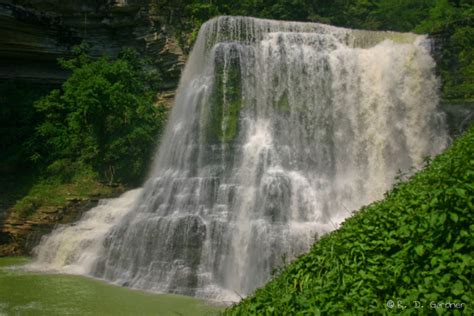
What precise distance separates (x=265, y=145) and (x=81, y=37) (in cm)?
1243

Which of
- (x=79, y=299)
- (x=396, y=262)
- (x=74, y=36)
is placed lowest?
(x=79, y=299)

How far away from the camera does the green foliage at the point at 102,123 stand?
2052 centimetres

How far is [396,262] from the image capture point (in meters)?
4.38

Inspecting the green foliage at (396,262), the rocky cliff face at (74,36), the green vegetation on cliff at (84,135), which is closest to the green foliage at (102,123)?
the green vegetation on cliff at (84,135)

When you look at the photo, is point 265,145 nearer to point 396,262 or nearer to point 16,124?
point 396,262

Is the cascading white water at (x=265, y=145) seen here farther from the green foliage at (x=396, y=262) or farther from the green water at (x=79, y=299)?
the green foliage at (x=396, y=262)

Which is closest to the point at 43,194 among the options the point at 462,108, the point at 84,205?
the point at 84,205

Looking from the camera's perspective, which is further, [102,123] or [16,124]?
[16,124]

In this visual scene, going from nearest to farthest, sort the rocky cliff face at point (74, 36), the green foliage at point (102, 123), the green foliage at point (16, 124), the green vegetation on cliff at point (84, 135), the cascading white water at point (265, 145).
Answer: the cascading white water at point (265, 145) < the green vegetation on cliff at point (84, 135) < the green foliage at point (102, 123) < the rocky cliff face at point (74, 36) < the green foliage at point (16, 124)

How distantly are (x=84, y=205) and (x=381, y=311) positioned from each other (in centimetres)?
1556

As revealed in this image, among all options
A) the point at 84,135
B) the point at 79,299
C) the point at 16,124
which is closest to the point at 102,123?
the point at 84,135

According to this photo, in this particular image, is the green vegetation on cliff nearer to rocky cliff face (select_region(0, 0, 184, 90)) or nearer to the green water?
rocky cliff face (select_region(0, 0, 184, 90))

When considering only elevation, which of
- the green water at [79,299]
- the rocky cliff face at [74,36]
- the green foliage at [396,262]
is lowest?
the green water at [79,299]

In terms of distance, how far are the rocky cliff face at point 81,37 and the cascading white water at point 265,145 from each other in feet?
9.26
